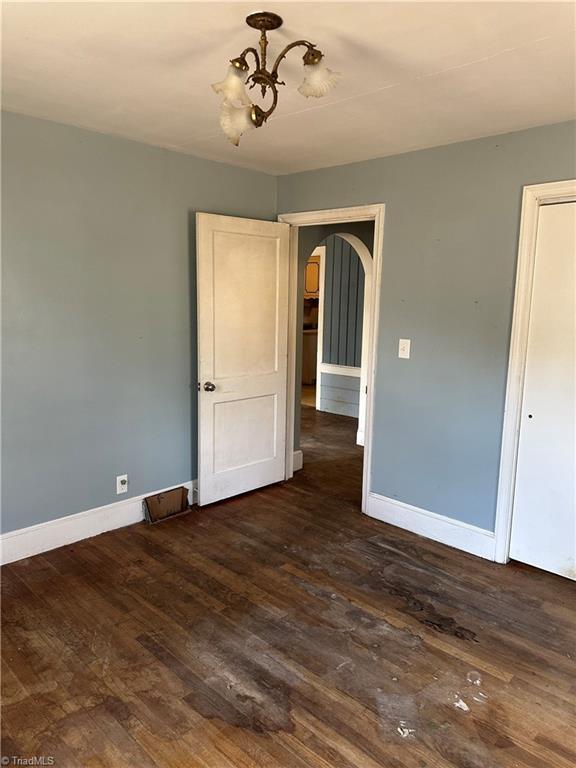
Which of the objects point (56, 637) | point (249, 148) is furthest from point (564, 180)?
point (56, 637)

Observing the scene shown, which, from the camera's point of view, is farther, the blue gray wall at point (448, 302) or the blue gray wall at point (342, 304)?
the blue gray wall at point (342, 304)

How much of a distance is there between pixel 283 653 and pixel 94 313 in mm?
2131

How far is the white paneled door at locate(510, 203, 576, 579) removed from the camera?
277 cm

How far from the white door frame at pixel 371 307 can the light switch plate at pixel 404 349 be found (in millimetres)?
184

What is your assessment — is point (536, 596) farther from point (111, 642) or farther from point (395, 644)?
point (111, 642)

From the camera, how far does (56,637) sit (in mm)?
2357

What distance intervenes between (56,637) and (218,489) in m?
1.61

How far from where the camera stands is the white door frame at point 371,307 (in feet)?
11.5

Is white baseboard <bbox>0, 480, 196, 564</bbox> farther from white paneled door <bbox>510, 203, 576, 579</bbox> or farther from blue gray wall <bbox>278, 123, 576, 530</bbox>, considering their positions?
white paneled door <bbox>510, 203, 576, 579</bbox>

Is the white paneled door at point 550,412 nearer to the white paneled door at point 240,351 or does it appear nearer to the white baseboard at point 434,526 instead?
the white baseboard at point 434,526

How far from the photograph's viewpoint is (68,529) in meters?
3.18

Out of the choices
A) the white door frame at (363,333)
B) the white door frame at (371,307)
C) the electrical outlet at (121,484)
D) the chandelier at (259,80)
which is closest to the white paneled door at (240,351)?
the white door frame at (371,307)

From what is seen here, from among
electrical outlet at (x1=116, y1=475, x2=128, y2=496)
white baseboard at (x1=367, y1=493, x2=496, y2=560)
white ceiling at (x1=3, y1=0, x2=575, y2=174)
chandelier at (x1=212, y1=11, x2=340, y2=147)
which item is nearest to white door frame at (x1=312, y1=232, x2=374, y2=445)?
white baseboard at (x1=367, y1=493, x2=496, y2=560)

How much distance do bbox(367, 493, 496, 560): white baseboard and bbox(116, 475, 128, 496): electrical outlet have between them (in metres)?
1.66
